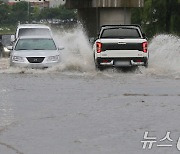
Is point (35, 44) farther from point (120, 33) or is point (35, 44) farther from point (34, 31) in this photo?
point (34, 31)

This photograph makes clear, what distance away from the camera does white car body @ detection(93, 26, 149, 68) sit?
24.1 m

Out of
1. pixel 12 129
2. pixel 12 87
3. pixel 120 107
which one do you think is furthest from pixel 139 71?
pixel 12 129

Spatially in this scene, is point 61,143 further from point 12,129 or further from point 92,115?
point 92,115

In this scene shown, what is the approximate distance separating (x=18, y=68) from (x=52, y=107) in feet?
33.3

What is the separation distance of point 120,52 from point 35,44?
11.7 feet

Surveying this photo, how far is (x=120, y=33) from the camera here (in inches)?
1045

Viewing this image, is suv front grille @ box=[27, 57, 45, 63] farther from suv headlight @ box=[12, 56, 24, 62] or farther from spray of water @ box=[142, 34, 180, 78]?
spray of water @ box=[142, 34, 180, 78]

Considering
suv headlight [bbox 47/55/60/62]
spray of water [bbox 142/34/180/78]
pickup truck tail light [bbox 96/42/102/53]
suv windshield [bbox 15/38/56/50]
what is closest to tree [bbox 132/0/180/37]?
spray of water [bbox 142/34/180/78]

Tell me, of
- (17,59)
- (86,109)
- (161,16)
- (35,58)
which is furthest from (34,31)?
(86,109)

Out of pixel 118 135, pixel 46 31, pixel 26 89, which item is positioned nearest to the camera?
pixel 118 135

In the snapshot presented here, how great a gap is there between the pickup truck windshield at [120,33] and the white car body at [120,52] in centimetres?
203

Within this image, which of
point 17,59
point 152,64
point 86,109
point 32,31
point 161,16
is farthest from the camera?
point 161,16

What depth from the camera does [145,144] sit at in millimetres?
9773

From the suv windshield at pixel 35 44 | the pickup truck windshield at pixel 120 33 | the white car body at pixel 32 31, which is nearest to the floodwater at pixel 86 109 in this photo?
the suv windshield at pixel 35 44
